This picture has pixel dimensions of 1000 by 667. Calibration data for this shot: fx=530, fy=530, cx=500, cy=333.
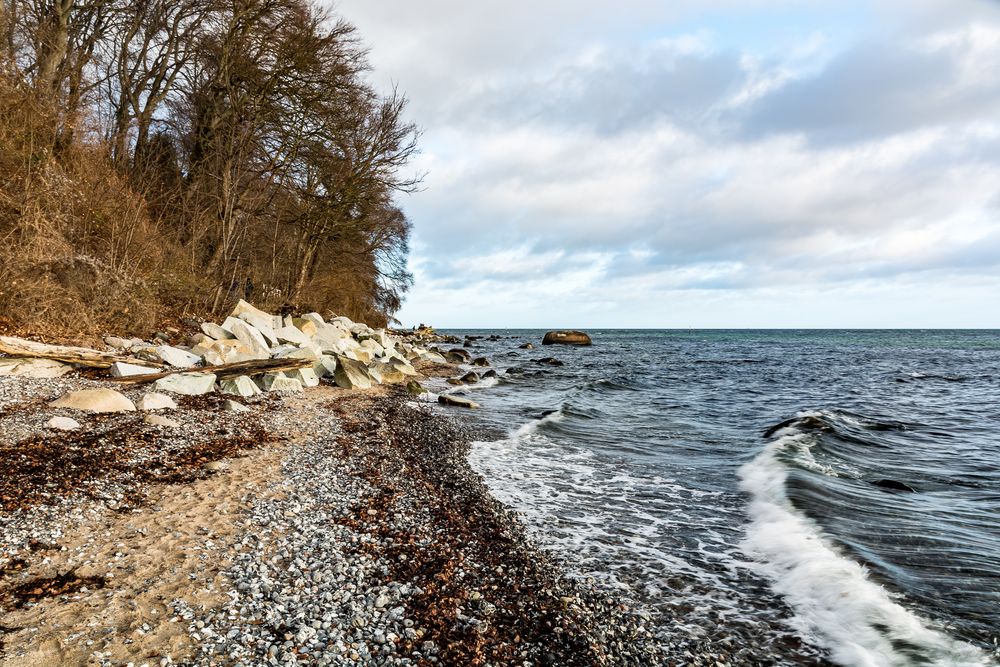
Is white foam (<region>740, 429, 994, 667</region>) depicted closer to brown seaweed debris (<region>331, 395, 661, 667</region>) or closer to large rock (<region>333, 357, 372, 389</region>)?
brown seaweed debris (<region>331, 395, 661, 667</region>)

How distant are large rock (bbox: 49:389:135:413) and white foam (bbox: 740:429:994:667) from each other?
10194mm

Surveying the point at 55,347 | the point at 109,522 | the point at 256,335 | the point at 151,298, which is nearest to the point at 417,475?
the point at 109,522

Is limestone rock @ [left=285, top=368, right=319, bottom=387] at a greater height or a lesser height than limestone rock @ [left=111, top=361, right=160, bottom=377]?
lesser

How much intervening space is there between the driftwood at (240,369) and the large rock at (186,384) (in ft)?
0.83

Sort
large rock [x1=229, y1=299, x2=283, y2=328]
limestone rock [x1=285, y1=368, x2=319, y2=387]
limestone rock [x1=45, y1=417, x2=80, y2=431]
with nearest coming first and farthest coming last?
limestone rock [x1=45, y1=417, x2=80, y2=431] < limestone rock [x1=285, y1=368, x2=319, y2=387] < large rock [x1=229, y1=299, x2=283, y2=328]

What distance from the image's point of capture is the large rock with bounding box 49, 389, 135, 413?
8.98 m

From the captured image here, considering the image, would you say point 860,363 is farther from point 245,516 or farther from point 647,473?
point 245,516

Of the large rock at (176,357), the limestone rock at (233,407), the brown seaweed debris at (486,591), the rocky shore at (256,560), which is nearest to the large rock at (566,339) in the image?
the large rock at (176,357)

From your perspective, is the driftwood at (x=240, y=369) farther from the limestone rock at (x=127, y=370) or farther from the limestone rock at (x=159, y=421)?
the limestone rock at (x=159, y=421)

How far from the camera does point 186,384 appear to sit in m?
11.6

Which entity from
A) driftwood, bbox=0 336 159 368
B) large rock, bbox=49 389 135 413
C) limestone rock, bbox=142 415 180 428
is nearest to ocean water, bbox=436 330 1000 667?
limestone rock, bbox=142 415 180 428

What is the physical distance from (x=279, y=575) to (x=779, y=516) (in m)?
6.84

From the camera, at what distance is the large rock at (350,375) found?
1716 cm

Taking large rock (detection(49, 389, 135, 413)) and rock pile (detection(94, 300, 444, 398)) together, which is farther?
rock pile (detection(94, 300, 444, 398))
